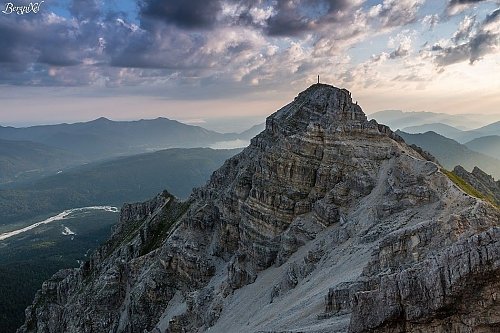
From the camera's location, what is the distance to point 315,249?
70938 millimetres

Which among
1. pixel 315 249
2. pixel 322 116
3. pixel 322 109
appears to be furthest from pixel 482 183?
pixel 315 249

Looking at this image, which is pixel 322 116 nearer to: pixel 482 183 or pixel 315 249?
pixel 315 249

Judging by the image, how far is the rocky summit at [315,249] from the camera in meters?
29.3

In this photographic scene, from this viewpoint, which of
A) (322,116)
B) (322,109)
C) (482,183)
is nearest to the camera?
(322,116)

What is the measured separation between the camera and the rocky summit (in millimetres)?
29312

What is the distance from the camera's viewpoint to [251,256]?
301 ft

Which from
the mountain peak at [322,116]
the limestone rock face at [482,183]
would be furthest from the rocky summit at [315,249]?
the limestone rock face at [482,183]

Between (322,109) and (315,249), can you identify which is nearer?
(315,249)

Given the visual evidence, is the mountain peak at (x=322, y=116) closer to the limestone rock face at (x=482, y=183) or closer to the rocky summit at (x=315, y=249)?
the rocky summit at (x=315, y=249)

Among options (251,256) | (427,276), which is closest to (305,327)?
(427,276)

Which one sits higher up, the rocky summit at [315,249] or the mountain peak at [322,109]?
the mountain peak at [322,109]

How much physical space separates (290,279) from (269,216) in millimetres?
22277

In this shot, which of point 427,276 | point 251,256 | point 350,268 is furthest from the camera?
point 251,256

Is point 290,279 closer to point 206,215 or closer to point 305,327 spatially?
point 305,327
